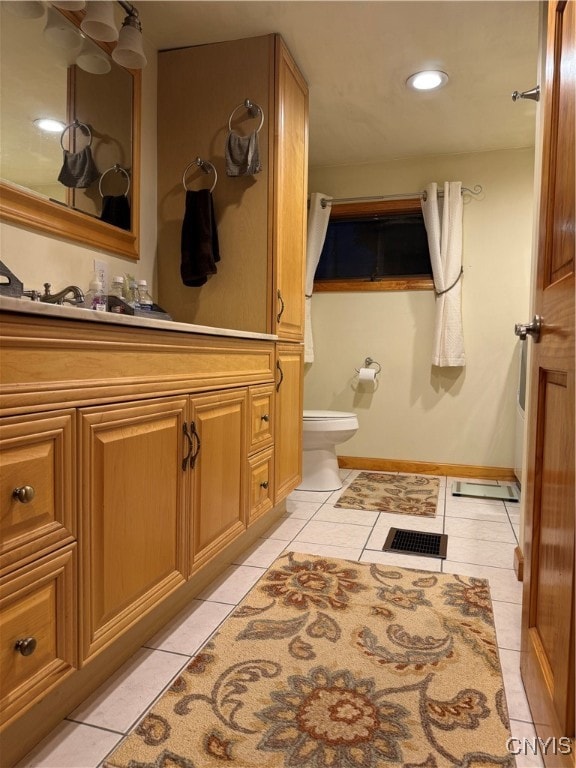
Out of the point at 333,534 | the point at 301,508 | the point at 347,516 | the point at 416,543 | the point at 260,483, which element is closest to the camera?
the point at 260,483

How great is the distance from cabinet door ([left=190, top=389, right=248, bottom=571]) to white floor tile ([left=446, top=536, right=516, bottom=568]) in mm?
926

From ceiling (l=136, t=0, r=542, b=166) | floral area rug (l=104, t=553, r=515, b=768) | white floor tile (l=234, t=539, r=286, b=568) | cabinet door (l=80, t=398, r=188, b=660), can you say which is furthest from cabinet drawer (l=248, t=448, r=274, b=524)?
ceiling (l=136, t=0, r=542, b=166)

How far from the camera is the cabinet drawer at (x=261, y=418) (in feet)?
6.40

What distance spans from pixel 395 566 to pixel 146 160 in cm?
202

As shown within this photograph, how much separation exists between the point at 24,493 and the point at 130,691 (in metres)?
0.65

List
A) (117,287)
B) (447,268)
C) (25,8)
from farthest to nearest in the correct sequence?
1. (447,268)
2. (117,287)
3. (25,8)

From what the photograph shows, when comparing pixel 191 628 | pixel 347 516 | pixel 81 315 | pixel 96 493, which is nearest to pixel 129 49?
pixel 81 315

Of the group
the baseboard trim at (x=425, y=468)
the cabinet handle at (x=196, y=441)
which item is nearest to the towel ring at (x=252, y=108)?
the cabinet handle at (x=196, y=441)

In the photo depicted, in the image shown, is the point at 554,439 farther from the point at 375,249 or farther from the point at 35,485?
the point at 375,249

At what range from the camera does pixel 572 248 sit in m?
0.92

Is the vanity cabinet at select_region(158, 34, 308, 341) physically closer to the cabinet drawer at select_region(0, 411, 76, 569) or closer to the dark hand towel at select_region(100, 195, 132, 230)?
the dark hand towel at select_region(100, 195, 132, 230)

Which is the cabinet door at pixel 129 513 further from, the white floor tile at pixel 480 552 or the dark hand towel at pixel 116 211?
the white floor tile at pixel 480 552

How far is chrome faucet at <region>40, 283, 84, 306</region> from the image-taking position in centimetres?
154

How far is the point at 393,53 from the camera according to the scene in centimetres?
227
